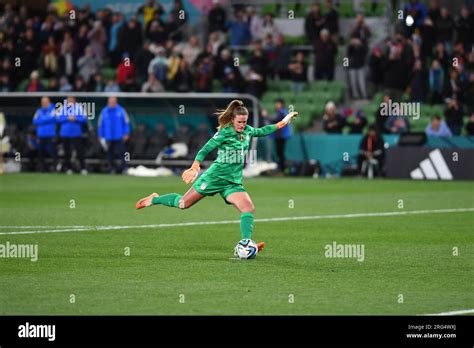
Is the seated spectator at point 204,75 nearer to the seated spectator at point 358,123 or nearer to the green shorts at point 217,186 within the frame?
the seated spectator at point 358,123

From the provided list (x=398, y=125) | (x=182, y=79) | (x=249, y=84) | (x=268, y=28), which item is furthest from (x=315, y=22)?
(x=398, y=125)

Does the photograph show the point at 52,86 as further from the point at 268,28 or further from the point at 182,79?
the point at 268,28

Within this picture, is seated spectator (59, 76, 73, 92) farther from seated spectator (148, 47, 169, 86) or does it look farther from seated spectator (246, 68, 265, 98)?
seated spectator (246, 68, 265, 98)

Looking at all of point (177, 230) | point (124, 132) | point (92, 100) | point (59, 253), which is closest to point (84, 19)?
point (92, 100)

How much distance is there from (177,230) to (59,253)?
3573mm

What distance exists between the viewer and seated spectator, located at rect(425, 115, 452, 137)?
3262 centimetres

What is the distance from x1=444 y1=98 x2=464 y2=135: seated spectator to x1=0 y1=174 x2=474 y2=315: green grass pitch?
23.2 feet

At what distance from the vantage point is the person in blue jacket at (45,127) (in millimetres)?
35469

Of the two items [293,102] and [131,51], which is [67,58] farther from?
[293,102]

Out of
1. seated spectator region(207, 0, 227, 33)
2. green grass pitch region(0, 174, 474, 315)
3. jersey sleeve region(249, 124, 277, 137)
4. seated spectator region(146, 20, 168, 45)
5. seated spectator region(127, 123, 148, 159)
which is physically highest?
seated spectator region(207, 0, 227, 33)

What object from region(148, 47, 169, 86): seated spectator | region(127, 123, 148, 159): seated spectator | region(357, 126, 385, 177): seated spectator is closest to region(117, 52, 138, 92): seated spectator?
region(148, 47, 169, 86): seated spectator

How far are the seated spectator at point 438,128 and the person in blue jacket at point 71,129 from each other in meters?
10.2

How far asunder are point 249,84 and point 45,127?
20.9ft
